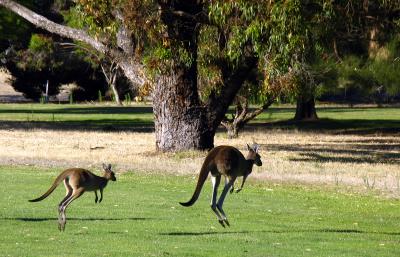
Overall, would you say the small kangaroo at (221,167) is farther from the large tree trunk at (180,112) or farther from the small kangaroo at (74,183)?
the large tree trunk at (180,112)

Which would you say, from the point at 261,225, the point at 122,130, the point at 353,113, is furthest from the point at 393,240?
the point at 353,113

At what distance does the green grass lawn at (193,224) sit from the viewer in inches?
495

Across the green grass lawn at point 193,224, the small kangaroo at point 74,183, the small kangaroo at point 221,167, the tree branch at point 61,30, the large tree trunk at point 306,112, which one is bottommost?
the large tree trunk at point 306,112

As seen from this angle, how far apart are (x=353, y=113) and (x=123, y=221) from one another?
52.4m

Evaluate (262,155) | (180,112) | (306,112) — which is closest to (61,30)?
(180,112)

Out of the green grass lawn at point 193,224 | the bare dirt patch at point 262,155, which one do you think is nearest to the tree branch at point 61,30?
the bare dirt patch at point 262,155

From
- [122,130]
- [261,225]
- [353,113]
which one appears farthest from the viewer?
[353,113]

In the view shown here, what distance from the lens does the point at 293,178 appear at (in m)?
24.7

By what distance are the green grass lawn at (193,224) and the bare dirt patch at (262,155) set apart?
10.8 feet

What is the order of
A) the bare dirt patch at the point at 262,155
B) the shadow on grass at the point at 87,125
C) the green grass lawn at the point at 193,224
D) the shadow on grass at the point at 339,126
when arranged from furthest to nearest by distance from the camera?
the shadow on grass at the point at 339,126, the shadow on grass at the point at 87,125, the bare dirt patch at the point at 262,155, the green grass lawn at the point at 193,224

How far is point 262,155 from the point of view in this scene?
31250mm

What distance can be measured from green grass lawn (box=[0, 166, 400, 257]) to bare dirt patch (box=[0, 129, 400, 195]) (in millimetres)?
3298

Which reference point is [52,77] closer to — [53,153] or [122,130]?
[122,130]

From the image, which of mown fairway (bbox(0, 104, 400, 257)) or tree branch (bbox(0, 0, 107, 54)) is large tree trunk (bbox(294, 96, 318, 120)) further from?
tree branch (bbox(0, 0, 107, 54))
